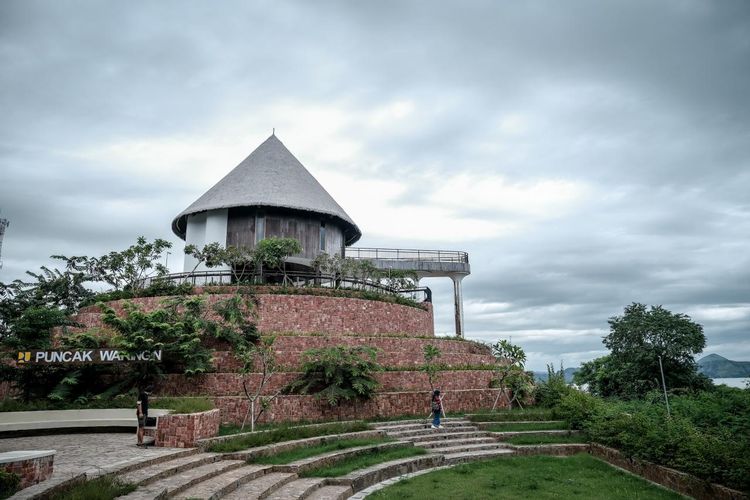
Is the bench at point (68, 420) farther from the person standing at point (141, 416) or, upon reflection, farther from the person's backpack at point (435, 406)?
the person's backpack at point (435, 406)

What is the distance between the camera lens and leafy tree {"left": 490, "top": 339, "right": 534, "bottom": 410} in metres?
20.1

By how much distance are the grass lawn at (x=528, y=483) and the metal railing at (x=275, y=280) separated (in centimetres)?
1239

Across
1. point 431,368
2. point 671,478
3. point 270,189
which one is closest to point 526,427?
point 431,368

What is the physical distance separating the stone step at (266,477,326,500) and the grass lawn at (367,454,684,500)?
1.19 m

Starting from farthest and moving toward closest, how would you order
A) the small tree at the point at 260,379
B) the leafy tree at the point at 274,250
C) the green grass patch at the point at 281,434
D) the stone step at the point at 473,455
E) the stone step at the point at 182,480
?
the leafy tree at the point at 274,250 < the small tree at the point at 260,379 < the stone step at the point at 473,455 < the green grass patch at the point at 281,434 < the stone step at the point at 182,480

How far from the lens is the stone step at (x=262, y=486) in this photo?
909cm

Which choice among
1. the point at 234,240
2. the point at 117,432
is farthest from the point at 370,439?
the point at 234,240

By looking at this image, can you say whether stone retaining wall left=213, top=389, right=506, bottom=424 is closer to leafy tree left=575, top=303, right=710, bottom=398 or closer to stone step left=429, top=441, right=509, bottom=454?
stone step left=429, top=441, right=509, bottom=454

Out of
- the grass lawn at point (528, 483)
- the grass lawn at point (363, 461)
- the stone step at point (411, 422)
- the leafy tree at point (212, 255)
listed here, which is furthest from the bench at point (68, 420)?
the leafy tree at point (212, 255)

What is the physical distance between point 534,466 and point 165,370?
11.7 meters

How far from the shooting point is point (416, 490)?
10.8 m

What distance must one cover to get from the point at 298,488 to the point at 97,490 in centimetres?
393

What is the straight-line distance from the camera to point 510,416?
17.9 metres

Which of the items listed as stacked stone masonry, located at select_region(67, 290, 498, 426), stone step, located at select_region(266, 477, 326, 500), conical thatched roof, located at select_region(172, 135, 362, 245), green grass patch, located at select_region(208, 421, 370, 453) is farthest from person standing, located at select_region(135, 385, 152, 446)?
conical thatched roof, located at select_region(172, 135, 362, 245)
